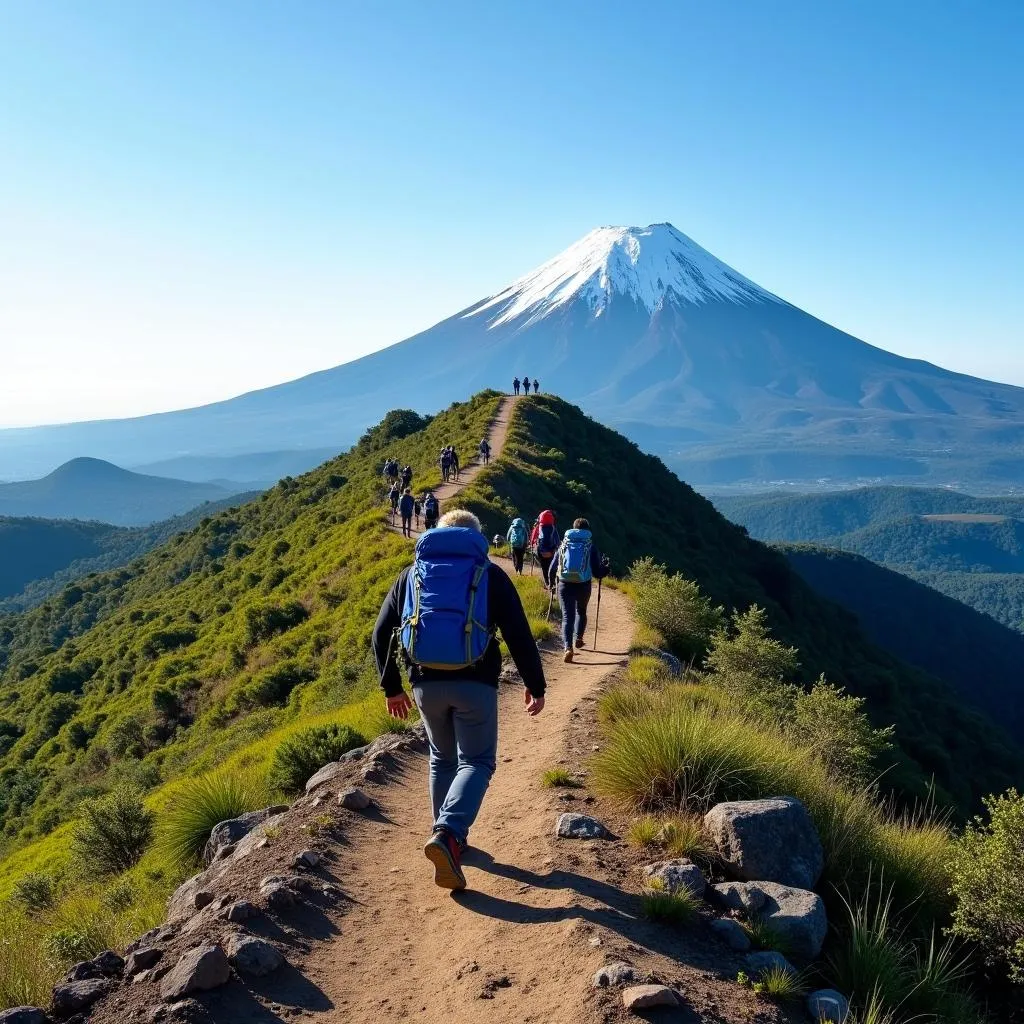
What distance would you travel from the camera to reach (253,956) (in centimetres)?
325

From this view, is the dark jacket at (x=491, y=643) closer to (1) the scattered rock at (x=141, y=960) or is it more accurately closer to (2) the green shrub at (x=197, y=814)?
(1) the scattered rock at (x=141, y=960)

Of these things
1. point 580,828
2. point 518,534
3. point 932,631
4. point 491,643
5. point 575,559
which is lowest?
point 932,631

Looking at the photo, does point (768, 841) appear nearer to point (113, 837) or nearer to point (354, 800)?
point (354, 800)

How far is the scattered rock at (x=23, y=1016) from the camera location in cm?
294

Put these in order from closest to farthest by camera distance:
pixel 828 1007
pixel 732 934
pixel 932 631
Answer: pixel 828 1007, pixel 732 934, pixel 932 631

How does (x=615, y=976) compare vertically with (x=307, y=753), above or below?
above

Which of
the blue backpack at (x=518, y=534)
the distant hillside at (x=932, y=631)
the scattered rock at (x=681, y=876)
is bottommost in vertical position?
the distant hillside at (x=932, y=631)

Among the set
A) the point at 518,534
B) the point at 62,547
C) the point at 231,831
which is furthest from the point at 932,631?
the point at 62,547

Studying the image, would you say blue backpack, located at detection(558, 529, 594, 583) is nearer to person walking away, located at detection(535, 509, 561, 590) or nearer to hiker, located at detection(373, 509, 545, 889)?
person walking away, located at detection(535, 509, 561, 590)

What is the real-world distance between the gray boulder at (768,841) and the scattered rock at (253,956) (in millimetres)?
2343

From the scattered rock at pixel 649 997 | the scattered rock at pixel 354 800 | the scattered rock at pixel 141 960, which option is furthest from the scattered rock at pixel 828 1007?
the scattered rock at pixel 354 800

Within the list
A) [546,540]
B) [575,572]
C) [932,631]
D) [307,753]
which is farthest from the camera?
[932,631]

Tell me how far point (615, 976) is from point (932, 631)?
252 feet

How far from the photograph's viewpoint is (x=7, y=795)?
17766mm
